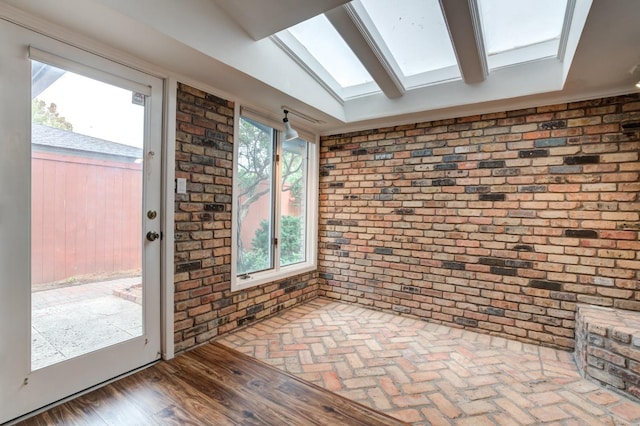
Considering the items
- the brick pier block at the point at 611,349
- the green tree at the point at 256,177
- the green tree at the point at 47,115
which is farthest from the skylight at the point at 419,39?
the brick pier block at the point at 611,349

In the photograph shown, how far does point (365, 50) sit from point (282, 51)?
2.35ft

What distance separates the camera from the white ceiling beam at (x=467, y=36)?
71.2 inches

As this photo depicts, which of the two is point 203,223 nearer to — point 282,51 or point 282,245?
point 282,245

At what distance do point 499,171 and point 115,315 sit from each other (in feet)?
11.4

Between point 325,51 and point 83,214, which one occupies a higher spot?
point 325,51

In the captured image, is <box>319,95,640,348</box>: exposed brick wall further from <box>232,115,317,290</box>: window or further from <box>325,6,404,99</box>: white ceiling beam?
<box>325,6,404,99</box>: white ceiling beam

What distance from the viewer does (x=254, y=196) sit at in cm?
316

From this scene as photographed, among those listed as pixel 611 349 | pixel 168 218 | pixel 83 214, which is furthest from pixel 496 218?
pixel 83 214

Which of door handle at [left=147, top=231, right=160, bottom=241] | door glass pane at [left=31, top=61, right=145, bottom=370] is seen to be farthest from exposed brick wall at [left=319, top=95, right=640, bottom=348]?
door glass pane at [left=31, top=61, right=145, bottom=370]

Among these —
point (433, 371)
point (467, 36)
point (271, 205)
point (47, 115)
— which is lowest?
point (433, 371)

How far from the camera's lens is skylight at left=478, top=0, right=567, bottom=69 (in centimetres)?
196

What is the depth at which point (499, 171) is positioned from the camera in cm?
288

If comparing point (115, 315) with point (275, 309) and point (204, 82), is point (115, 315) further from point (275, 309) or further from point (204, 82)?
point (204, 82)

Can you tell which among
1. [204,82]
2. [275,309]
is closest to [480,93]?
[204,82]
